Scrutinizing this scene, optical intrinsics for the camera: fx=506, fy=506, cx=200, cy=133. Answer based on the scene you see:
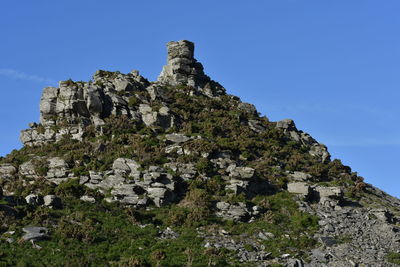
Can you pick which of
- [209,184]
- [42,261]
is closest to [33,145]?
[209,184]

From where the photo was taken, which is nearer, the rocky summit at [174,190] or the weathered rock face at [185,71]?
the rocky summit at [174,190]

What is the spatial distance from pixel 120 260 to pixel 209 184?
660 inches

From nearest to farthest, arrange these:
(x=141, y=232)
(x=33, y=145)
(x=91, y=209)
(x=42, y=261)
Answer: (x=42, y=261), (x=141, y=232), (x=91, y=209), (x=33, y=145)

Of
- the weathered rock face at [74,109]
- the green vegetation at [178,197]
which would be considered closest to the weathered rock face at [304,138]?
the green vegetation at [178,197]

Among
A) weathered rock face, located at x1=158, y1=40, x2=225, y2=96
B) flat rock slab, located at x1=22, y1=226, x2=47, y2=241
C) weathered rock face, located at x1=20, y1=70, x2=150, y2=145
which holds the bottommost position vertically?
flat rock slab, located at x1=22, y1=226, x2=47, y2=241

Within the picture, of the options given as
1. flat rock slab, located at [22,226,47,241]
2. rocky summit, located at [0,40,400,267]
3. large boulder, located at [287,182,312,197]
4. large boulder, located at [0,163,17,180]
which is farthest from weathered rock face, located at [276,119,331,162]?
flat rock slab, located at [22,226,47,241]

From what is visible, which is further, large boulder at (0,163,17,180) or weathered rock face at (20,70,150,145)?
→ weathered rock face at (20,70,150,145)

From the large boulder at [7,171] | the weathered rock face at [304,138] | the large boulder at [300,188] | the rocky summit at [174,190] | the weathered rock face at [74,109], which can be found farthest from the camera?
the weathered rock face at [304,138]

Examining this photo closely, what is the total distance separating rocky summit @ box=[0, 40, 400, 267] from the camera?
1682 inches

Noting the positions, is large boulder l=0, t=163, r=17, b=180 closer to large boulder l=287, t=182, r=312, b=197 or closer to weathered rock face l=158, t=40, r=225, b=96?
large boulder l=287, t=182, r=312, b=197

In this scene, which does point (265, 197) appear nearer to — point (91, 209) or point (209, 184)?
point (209, 184)

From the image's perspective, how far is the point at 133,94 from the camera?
72.8 meters

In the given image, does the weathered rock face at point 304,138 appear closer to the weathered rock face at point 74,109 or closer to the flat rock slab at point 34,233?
the weathered rock face at point 74,109

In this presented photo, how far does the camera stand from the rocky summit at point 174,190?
140 ft
